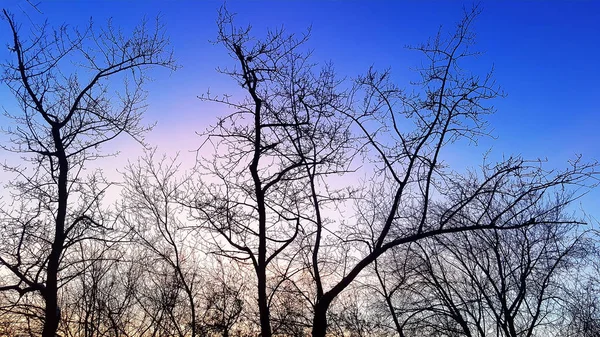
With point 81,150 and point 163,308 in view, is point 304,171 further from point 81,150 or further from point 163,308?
point 163,308

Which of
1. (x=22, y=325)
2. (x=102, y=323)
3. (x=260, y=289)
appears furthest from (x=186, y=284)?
(x=260, y=289)

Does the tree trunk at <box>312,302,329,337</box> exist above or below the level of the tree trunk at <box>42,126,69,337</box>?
below

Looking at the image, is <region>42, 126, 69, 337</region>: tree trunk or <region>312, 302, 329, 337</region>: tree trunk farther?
<region>42, 126, 69, 337</region>: tree trunk

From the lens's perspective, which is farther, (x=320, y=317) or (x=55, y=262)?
(x=55, y=262)

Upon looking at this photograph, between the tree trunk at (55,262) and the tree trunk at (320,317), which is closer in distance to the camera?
the tree trunk at (320,317)

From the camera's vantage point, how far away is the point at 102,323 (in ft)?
64.3

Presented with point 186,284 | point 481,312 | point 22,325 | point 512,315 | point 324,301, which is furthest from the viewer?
point 186,284

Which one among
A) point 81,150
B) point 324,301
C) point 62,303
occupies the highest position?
point 81,150

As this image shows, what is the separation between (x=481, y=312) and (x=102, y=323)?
15.0m

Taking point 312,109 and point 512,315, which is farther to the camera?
point 512,315

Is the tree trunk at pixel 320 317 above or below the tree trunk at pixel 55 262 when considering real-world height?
below

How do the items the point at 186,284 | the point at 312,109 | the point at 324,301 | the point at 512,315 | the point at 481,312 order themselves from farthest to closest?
the point at 186,284, the point at 481,312, the point at 512,315, the point at 312,109, the point at 324,301

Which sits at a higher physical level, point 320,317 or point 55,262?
point 55,262

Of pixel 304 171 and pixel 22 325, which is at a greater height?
pixel 304 171
